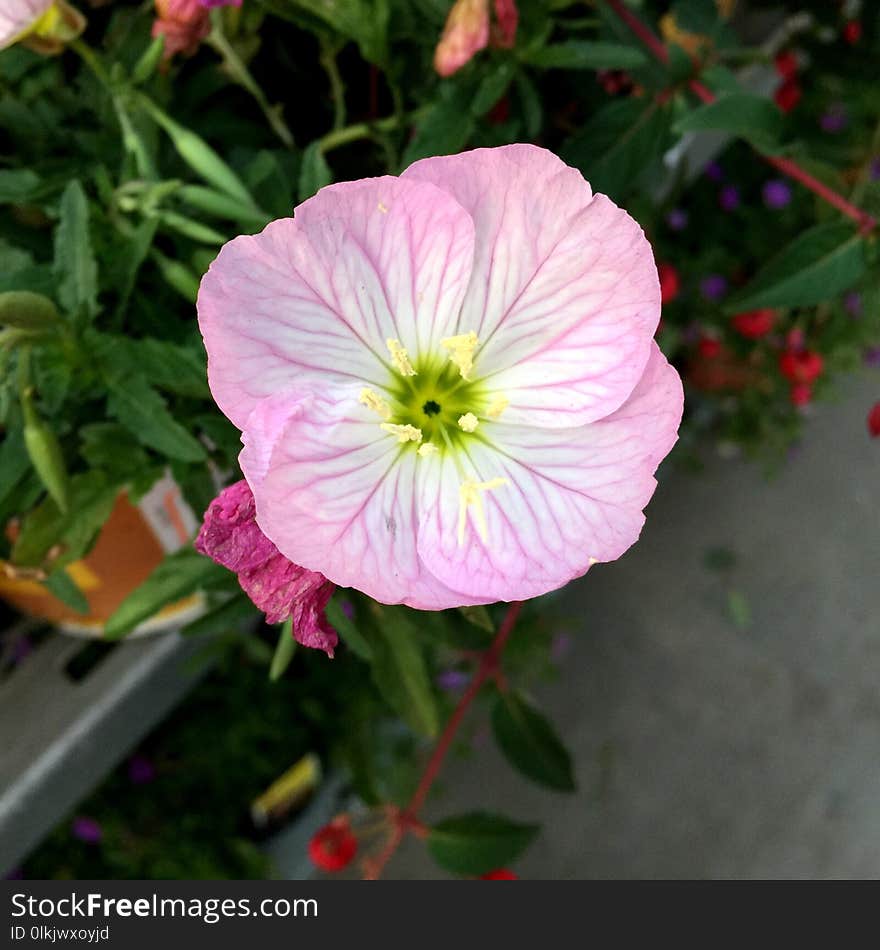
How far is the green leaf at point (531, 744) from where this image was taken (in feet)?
2.42

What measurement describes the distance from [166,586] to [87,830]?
0.68 metres

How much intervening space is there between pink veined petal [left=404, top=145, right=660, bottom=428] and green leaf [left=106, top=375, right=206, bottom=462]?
16 centimetres

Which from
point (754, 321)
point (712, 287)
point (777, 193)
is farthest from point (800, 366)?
point (777, 193)

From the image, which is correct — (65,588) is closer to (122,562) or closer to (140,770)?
(122,562)

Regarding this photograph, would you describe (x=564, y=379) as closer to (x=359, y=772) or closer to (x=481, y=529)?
(x=481, y=529)

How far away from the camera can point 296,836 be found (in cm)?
112

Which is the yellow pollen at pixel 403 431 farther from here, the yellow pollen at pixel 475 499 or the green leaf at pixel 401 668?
the green leaf at pixel 401 668

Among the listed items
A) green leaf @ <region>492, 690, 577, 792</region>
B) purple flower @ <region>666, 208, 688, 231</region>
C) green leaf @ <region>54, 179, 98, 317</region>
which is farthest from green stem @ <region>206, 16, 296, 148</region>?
purple flower @ <region>666, 208, 688, 231</region>

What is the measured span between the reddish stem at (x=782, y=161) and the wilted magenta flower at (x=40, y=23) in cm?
35

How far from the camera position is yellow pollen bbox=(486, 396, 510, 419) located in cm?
47

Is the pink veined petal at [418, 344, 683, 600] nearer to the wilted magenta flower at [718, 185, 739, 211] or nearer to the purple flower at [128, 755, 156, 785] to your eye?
the purple flower at [128, 755, 156, 785]

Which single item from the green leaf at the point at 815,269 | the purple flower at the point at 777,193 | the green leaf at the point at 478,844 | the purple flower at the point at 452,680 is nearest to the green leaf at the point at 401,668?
the green leaf at the point at 478,844

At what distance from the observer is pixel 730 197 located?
1.33 m

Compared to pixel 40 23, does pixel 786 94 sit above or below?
below
